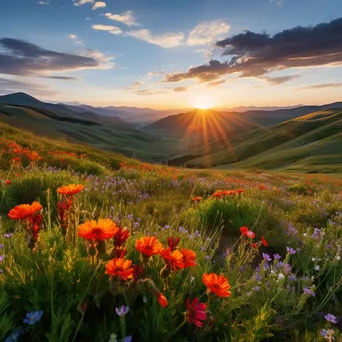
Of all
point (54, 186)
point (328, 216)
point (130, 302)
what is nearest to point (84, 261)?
point (130, 302)

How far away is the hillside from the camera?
61.9 metres

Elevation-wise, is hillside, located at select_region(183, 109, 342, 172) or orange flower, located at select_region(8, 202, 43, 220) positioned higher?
orange flower, located at select_region(8, 202, 43, 220)

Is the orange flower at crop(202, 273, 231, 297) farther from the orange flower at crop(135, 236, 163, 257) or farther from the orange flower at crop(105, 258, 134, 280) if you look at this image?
the orange flower at crop(105, 258, 134, 280)

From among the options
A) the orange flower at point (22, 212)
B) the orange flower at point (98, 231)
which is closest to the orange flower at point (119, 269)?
the orange flower at point (98, 231)

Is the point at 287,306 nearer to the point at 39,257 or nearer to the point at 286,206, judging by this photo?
Result: the point at 39,257

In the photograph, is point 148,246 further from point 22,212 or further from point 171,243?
point 22,212

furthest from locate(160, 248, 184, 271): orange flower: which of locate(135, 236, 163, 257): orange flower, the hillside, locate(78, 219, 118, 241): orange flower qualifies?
the hillside

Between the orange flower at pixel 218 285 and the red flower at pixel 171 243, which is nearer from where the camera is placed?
the orange flower at pixel 218 285

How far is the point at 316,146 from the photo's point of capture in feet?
252

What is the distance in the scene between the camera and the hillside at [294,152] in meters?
61.9

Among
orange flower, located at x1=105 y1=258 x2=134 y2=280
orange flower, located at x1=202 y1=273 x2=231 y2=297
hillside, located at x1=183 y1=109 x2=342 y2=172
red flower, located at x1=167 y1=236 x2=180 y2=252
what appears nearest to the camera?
orange flower, located at x1=105 y1=258 x2=134 y2=280

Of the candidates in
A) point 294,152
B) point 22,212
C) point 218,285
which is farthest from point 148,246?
point 294,152

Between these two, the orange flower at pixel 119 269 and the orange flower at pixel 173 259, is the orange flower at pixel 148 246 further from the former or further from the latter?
the orange flower at pixel 119 269

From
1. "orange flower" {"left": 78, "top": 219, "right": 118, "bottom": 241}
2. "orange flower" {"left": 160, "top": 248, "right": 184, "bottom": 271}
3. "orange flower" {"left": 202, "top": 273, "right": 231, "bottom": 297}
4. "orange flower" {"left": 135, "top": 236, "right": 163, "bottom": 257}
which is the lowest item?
"orange flower" {"left": 202, "top": 273, "right": 231, "bottom": 297}
